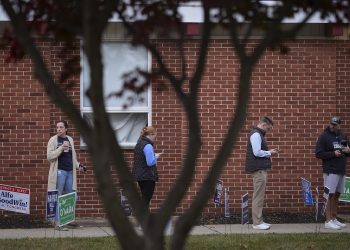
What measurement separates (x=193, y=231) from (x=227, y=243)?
117cm

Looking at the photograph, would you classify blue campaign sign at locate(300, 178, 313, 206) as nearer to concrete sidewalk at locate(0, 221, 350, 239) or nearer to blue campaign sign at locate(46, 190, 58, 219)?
concrete sidewalk at locate(0, 221, 350, 239)

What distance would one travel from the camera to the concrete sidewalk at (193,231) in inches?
387

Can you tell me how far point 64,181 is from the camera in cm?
1064

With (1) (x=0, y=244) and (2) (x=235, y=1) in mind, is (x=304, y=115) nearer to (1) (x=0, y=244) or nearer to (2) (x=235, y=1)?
(1) (x=0, y=244)

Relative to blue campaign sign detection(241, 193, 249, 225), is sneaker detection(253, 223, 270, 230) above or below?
below

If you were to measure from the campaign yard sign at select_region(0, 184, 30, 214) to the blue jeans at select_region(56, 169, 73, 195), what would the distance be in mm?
500

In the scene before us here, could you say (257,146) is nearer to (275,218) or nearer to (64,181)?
(275,218)

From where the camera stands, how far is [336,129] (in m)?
10.7

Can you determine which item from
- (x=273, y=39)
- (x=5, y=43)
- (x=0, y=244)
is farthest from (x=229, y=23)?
(x=0, y=244)

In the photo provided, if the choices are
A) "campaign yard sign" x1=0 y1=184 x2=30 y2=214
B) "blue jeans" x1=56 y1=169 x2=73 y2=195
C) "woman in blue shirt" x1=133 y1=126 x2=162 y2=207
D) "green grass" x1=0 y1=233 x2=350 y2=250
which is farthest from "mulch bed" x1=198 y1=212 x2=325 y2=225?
"campaign yard sign" x1=0 y1=184 x2=30 y2=214

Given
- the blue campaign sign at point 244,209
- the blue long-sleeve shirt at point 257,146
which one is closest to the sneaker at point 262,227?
the blue campaign sign at point 244,209

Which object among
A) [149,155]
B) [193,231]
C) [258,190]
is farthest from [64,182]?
[258,190]

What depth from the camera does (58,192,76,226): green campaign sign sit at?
31.4 feet

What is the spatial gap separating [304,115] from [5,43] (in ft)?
28.2
